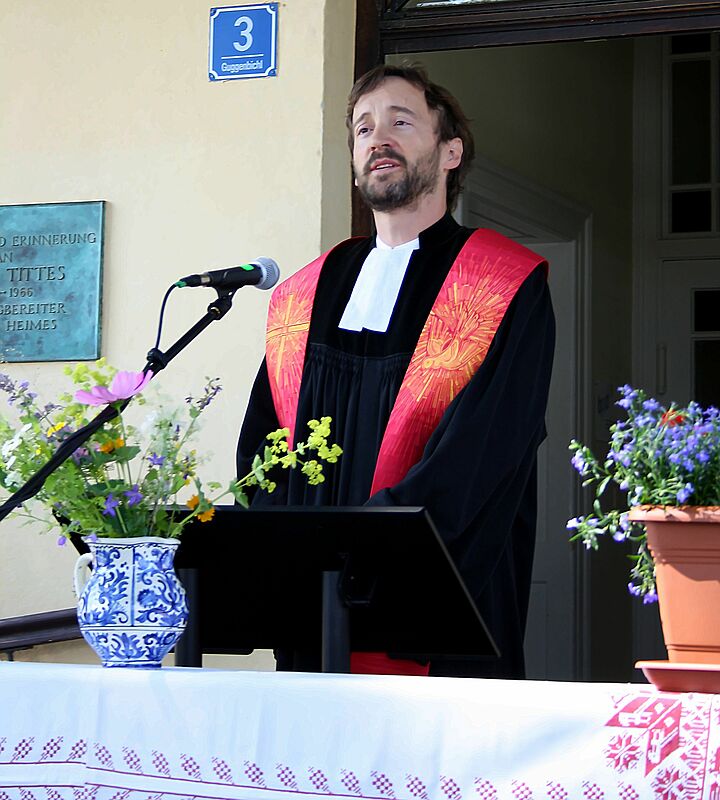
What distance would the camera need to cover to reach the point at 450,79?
5.95 metres

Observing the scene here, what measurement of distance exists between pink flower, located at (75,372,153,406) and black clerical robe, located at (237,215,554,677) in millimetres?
704

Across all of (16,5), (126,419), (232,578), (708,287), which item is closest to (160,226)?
(126,419)

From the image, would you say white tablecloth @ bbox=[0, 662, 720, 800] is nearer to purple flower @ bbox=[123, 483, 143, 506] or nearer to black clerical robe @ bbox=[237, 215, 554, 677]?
purple flower @ bbox=[123, 483, 143, 506]

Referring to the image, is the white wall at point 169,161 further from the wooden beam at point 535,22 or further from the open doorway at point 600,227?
the open doorway at point 600,227

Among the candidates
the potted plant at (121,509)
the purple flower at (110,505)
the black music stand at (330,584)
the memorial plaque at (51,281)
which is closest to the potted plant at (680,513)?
the black music stand at (330,584)

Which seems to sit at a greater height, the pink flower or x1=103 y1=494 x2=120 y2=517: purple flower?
the pink flower

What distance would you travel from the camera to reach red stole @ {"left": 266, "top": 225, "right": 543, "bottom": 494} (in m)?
3.37

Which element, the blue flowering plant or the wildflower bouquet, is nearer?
the blue flowering plant

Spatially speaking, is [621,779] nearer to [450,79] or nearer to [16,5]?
[16,5]

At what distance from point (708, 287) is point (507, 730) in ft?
20.6

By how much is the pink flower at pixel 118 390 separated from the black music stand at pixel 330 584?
0.24 m

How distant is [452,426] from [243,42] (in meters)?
1.92

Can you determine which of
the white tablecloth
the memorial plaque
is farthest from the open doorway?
the white tablecloth

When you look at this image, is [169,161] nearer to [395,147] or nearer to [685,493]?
[395,147]
